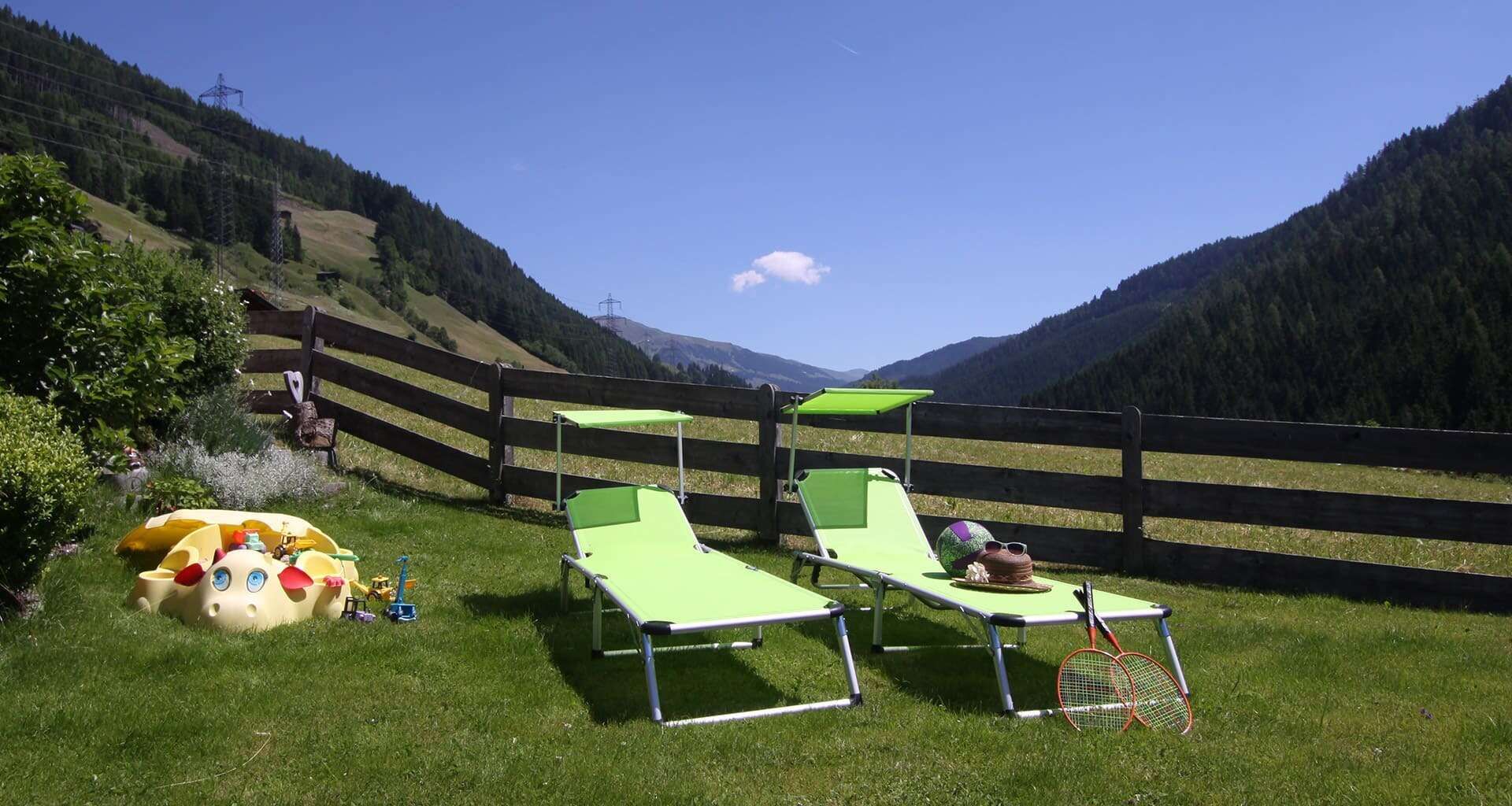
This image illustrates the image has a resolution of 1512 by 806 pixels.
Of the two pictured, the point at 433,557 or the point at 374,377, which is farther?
the point at 374,377

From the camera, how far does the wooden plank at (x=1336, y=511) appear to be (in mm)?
7091

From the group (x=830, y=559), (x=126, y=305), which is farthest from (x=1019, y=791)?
(x=126, y=305)

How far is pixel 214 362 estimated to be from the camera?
934cm

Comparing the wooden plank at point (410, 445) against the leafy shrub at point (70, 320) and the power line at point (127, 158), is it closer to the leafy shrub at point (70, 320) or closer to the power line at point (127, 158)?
the leafy shrub at point (70, 320)

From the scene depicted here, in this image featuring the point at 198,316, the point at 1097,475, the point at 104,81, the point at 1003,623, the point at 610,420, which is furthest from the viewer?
the point at 104,81

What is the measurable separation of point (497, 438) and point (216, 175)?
120384mm

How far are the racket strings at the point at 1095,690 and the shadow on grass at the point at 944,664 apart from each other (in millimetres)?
152

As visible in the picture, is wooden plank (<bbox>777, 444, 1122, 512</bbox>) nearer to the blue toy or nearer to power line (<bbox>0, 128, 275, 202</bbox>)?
the blue toy

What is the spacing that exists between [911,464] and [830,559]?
7.19 ft

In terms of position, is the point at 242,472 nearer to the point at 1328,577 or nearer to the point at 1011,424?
the point at 1011,424

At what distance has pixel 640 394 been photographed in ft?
31.3

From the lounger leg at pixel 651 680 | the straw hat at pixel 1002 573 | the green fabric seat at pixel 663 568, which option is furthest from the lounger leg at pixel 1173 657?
the lounger leg at pixel 651 680

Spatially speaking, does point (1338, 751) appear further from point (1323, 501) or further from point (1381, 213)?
point (1381, 213)

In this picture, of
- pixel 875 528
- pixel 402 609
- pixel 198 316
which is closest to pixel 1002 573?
pixel 875 528
